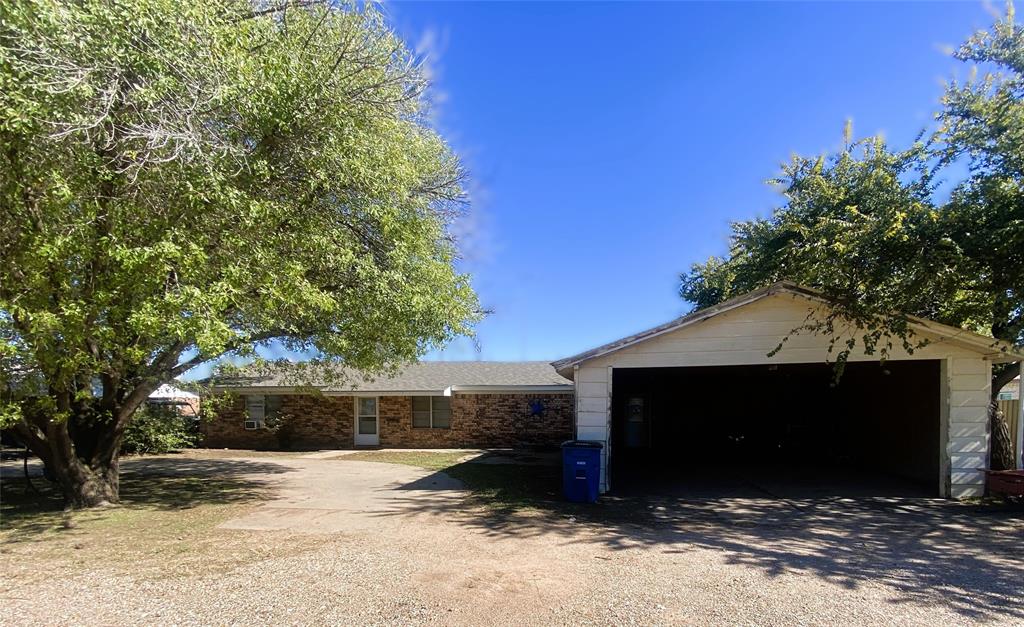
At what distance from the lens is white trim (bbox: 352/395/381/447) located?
19547 mm

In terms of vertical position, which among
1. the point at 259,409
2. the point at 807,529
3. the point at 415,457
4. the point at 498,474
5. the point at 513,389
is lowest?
the point at 415,457

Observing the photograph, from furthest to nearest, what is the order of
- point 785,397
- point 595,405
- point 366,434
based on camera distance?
point 366,434
point 785,397
point 595,405

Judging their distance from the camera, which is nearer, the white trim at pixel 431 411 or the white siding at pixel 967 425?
the white siding at pixel 967 425

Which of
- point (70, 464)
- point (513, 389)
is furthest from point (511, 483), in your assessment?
point (513, 389)

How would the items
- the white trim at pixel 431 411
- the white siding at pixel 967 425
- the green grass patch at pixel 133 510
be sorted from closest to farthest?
1. the green grass patch at pixel 133 510
2. the white siding at pixel 967 425
3. the white trim at pixel 431 411

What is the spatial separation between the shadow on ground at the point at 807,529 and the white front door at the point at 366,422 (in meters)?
8.61

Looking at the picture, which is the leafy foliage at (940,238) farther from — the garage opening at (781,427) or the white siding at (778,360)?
the garage opening at (781,427)

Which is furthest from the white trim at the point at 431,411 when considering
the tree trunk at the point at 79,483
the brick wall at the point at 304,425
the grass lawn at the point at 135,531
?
the tree trunk at the point at 79,483

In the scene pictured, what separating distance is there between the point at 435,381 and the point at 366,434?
298 cm

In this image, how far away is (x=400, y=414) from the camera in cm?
1947

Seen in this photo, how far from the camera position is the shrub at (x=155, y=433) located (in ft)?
58.8

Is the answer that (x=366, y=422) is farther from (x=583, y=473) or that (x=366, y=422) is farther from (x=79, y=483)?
(x=583, y=473)

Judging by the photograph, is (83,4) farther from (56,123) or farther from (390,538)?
(390,538)

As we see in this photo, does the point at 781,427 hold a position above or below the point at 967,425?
below
